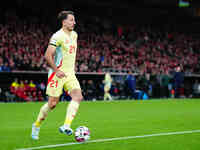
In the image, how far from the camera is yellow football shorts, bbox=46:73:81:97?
803cm

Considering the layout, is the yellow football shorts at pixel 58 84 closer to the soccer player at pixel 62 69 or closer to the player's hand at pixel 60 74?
the soccer player at pixel 62 69

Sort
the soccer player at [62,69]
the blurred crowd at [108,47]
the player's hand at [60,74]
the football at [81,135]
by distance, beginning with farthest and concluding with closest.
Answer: the blurred crowd at [108,47] < the soccer player at [62,69] < the player's hand at [60,74] < the football at [81,135]

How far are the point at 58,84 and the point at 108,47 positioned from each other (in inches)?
1082

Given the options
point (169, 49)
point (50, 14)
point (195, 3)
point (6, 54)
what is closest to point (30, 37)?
point (6, 54)

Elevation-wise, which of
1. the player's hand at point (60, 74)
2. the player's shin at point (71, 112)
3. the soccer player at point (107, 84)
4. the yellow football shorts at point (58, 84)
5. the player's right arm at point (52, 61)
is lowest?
the soccer player at point (107, 84)

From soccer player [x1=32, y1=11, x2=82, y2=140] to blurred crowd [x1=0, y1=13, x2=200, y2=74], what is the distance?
685 inches

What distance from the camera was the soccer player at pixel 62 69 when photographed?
8.00 metres

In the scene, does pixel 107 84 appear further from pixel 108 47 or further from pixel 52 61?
pixel 52 61

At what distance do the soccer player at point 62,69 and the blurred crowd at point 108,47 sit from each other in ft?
57.1

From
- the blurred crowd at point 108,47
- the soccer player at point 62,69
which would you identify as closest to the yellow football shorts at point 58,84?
the soccer player at point 62,69

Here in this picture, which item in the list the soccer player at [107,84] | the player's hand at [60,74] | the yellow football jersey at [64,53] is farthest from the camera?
the soccer player at [107,84]

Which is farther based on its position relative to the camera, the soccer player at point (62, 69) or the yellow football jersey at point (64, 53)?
the yellow football jersey at point (64, 53)

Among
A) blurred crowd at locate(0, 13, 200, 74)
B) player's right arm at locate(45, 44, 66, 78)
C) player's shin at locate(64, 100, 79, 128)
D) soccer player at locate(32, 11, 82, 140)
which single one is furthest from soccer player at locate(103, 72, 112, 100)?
player's right arm at locate(45, 44, 66, 78)

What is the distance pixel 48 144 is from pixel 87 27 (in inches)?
1232
